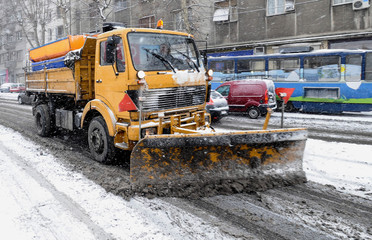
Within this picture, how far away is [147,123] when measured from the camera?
5.50m

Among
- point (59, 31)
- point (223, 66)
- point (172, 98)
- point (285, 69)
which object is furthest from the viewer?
point (59, 31)

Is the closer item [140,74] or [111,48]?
[140,74]

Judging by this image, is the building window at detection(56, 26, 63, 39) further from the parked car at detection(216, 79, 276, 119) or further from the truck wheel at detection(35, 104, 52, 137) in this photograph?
the truck wheel at detection(35, 104, 52, 137)

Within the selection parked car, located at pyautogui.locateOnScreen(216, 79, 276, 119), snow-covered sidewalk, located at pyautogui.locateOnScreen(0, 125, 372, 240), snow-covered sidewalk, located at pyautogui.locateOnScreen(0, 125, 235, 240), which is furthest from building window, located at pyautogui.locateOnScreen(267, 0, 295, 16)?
snow-covered sidewalk, located at pyautogui.locateOnScreen(0, 125, 235, 240)

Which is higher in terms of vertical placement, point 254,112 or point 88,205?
point 254,112

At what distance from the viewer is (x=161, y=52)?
590 centimetres

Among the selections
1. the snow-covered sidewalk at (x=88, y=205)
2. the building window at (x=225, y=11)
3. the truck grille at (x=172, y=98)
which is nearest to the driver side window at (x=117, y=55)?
the truck grille at (x=172, y=98)

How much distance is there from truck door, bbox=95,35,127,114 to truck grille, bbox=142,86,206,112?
53 centimetres

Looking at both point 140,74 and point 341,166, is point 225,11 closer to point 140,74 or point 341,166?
point 341,166

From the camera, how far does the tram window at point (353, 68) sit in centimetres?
1499

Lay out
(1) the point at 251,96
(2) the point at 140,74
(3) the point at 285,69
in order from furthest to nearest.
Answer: (3) the point at 285,69 < (1) the point at 251,96 < (2) the point at 140,74

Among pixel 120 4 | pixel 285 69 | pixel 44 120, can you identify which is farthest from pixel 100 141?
pixel 120 4

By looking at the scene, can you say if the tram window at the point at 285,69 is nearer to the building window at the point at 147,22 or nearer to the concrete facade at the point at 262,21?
the concrete facade at the point at 262,21

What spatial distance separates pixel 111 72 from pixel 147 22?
2581 centimetres
